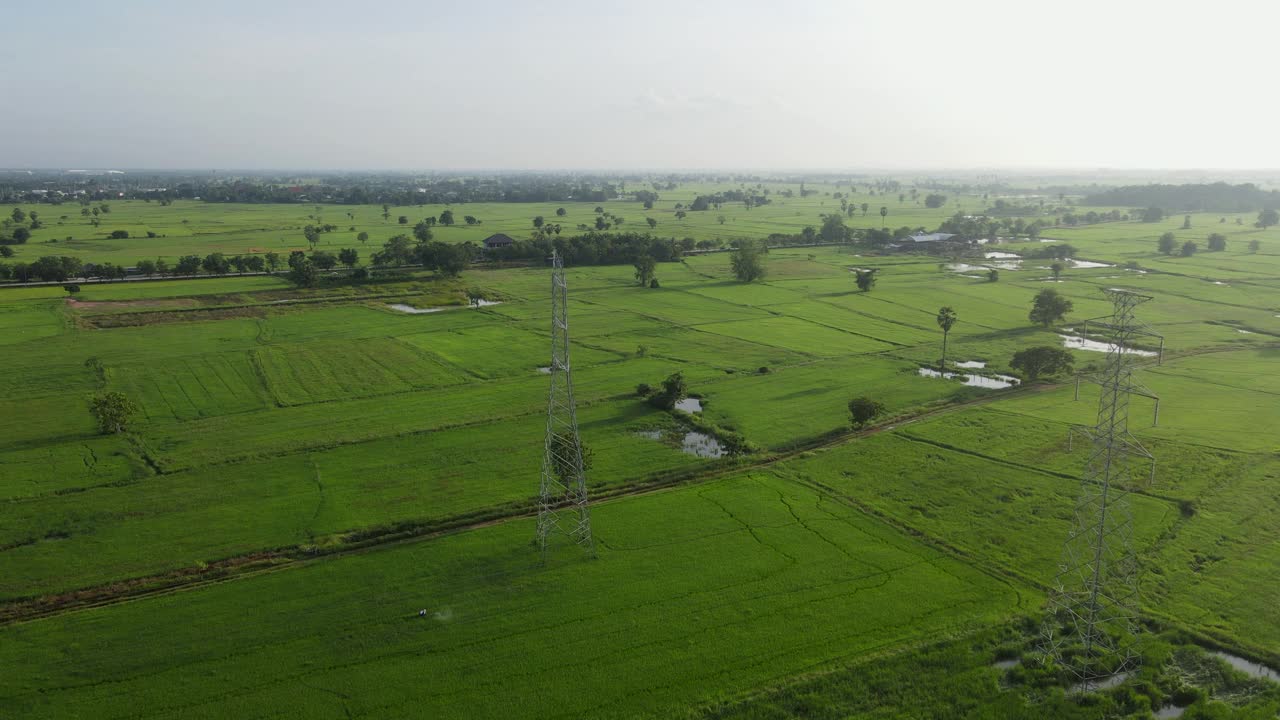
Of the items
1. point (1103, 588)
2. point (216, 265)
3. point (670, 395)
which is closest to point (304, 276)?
point (216, 265)

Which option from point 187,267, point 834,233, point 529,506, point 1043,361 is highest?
point 834,233

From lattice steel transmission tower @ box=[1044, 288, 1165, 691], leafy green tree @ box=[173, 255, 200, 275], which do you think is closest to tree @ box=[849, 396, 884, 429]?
lattice steel transmission tower @ box=[1044, 288, 1165, 691]

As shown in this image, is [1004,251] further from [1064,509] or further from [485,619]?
[485,619]

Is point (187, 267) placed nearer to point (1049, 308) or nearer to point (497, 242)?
point (497, 242)

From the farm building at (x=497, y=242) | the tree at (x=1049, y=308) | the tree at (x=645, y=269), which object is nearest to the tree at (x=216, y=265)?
the farm building at (x=497, y=242)

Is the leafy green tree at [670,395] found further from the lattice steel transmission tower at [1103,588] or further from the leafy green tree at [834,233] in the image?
the leafy green tree at [834,233]

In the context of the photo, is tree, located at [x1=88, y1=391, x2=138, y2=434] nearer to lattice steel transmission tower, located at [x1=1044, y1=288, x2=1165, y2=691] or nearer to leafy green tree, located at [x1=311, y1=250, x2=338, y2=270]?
lattice steel transmission tower, located at [x1=1044, y1=288, x2=1165, y2=691]
